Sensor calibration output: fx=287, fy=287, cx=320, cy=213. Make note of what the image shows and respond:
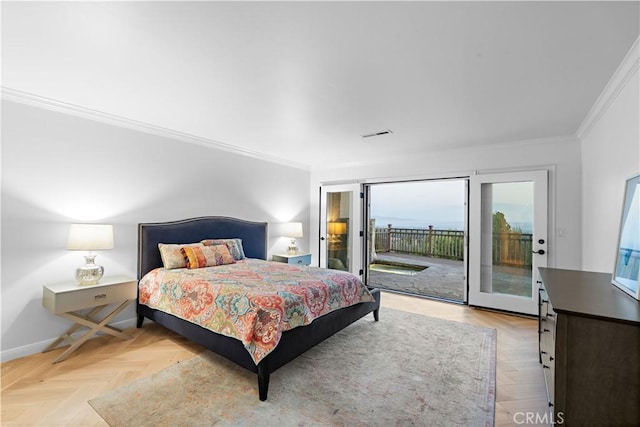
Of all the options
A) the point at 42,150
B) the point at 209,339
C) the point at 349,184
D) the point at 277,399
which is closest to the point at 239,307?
the point at 209,339

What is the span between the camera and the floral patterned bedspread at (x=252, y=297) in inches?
84.8

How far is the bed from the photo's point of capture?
Answer: 2201 mm

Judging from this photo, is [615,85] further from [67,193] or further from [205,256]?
[67,193]

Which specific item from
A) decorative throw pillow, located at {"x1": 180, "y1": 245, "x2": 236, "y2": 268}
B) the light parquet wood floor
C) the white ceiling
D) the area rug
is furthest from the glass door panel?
decorative throw pillow, located at {"x1": 180, "y1": 245, "x2": 236, "y2": 268}

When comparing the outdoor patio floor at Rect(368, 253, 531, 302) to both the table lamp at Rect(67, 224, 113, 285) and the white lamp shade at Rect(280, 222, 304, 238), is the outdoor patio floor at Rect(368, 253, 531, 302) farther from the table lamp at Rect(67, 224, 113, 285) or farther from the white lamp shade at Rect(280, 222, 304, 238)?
the table lamp at Rect(67, 224, 113, 285)

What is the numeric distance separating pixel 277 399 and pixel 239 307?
72 cm

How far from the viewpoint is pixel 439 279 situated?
252 inches

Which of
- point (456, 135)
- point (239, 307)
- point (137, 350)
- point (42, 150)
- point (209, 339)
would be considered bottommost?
point (137, 350)

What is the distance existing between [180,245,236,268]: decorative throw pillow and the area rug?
1.10 m

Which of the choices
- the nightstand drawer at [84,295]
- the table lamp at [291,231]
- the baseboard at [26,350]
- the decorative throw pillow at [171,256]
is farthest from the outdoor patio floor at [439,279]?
the baseboard at [26,350]

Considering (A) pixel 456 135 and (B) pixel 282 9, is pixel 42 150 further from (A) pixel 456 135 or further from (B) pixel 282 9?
(A) pixel 456 135

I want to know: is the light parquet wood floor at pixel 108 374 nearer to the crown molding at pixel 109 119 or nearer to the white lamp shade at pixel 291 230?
the crown molding at pixel 109 119

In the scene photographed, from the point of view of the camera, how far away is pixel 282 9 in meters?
1.56

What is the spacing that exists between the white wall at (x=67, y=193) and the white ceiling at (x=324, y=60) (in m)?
0.33
